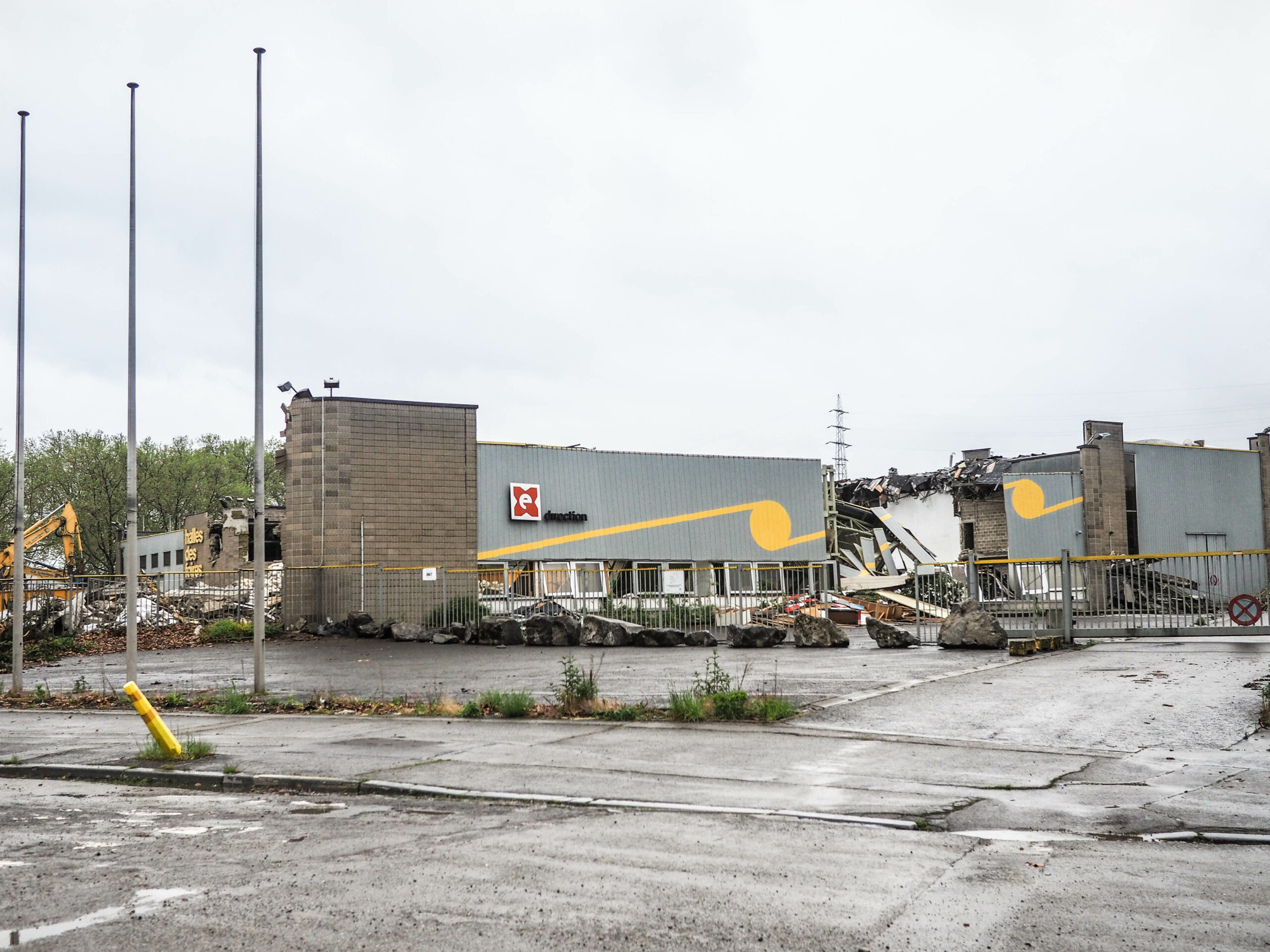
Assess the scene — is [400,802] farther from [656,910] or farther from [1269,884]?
[1269,884]

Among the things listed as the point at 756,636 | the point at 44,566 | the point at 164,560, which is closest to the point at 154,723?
the point at 756,636

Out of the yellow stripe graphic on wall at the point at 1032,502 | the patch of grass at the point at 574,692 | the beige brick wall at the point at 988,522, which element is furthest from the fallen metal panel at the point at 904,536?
the patch of grass at the point at 574,692

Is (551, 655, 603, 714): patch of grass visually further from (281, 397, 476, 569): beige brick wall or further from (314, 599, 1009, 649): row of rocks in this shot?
(281, 397, 476, 569): beige brick wall

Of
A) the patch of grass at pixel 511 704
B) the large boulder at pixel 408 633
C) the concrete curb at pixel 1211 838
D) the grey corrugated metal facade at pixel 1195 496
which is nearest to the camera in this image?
the concrete curb at pixel 1211 838

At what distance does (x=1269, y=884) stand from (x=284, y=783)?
24.2 ft

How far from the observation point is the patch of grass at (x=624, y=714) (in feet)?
41.5

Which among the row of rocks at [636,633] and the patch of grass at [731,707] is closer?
the patch of grass at [731,707]

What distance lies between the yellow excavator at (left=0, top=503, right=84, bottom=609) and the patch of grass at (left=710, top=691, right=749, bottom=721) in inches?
898

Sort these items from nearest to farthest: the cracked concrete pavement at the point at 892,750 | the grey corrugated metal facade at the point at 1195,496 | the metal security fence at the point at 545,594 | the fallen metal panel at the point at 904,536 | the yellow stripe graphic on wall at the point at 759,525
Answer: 1. the cracked concrete pavement at the point at 892,750
2. the metal security fence at the point at 545,594
3. the yellow stripe graphic on wall at the point at 759,525
4. the grey corrugated metal facade at the point at 1195,496
5. the fallen metal panel at the point at 904,536

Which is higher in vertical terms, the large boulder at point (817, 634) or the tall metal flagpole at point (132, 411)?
the tall metal flagpole at point (132, 411)

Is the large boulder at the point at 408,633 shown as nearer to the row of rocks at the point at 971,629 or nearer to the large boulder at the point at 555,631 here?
the large boulder at the point at 555,631

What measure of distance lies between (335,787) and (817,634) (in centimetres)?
1524

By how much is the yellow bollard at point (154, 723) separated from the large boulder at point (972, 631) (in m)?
14.7

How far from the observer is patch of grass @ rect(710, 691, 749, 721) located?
40.2ft
